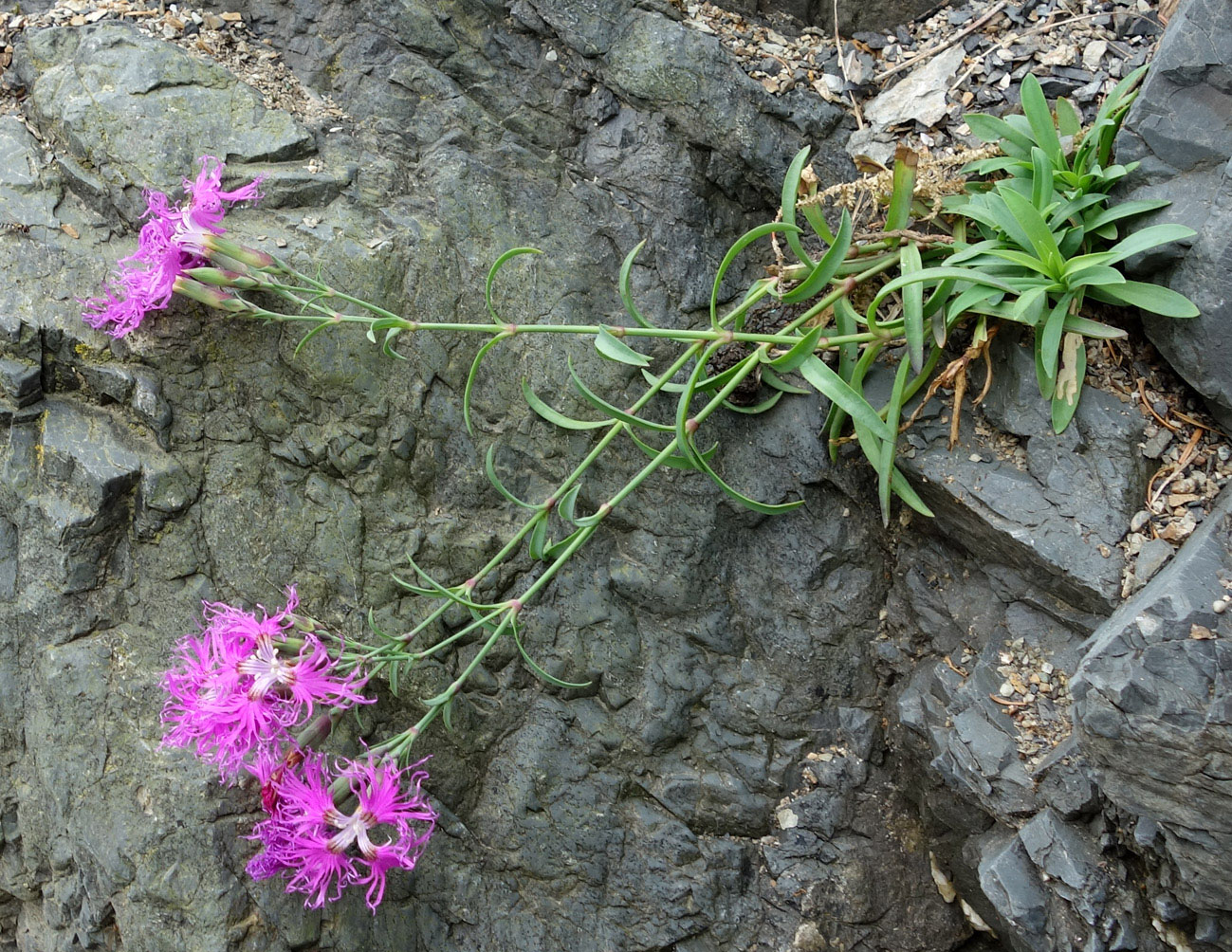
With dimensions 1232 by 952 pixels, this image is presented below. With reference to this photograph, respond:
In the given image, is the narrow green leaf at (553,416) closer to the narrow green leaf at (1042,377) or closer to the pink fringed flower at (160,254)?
the pink fringed flower at (160,254)

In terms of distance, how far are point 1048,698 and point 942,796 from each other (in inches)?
13.6

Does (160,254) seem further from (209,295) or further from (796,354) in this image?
(796,354)

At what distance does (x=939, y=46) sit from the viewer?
2.72 m

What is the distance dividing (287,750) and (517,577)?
0.65m

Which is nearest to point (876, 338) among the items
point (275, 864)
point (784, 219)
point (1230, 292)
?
point (784, 219)

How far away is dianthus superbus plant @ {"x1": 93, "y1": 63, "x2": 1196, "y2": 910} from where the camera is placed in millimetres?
1954

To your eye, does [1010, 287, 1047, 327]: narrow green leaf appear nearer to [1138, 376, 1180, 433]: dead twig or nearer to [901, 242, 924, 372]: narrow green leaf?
[901, 242, 924, 372]: narrow green leaf

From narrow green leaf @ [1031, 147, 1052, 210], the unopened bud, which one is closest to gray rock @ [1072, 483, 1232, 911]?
narrow green leaf @ [1031, 147, 1052, 210]

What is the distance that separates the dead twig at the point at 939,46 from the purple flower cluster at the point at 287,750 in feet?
7.22

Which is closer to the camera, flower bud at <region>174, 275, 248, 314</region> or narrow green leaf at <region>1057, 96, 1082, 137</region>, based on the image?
flower bud at <region>174, 275, 248, 314</region>

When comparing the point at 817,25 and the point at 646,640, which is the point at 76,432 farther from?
the point at 817,25

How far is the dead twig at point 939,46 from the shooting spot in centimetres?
267

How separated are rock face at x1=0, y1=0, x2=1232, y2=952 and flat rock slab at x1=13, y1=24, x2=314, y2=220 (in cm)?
1

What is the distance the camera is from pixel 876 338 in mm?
2152
